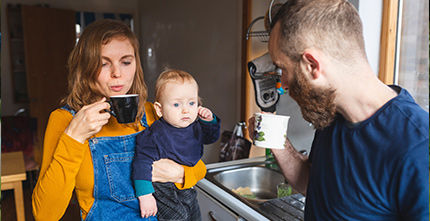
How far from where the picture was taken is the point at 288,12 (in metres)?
0.90

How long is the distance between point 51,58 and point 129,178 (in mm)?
4367

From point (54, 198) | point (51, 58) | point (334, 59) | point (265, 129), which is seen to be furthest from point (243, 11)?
point (51, 58)

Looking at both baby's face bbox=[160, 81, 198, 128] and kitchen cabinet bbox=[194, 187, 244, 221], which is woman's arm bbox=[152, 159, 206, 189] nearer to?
baby's face bbox=[160, 81, 198, 128]

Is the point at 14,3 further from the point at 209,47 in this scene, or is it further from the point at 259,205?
the point at 259,205

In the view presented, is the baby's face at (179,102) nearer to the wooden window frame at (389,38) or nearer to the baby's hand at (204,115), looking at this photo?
the baby's hand at (204,115)

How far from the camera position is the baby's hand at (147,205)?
1113mm

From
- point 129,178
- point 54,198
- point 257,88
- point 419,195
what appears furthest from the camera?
point 257,88

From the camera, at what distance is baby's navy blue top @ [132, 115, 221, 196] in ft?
3.64

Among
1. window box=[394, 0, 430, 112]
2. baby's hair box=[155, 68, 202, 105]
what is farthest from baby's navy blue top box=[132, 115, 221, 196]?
window box=[394, 0, 430, 112]

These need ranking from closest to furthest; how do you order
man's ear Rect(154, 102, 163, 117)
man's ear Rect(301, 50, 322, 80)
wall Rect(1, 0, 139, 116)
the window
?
man's ear Rect(301, 50, 322, 80), man's ear Rect(154, 102, 163, 117), the window, wall Rect(1, 0, 139, 116)

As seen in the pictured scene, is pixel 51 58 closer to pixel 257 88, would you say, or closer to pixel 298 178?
pixel 257 88

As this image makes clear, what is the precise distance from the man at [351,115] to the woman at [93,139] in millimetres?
506

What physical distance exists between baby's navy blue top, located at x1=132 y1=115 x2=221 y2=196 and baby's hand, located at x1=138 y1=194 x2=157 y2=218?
2 centimetres

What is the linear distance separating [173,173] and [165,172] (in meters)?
0.03
